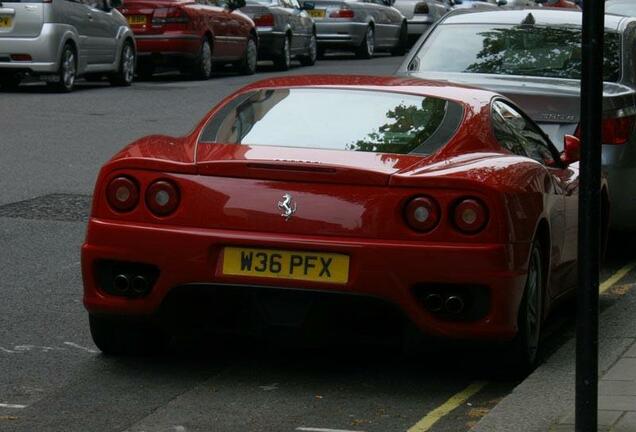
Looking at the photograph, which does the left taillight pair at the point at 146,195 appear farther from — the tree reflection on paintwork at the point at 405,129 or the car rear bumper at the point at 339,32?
the car rear bumper at the point at 339,32

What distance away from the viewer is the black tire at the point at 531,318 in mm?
6832

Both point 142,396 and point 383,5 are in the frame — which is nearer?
point 142,396

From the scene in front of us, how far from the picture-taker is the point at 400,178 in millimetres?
6551

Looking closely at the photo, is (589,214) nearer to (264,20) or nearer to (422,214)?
(422,214)

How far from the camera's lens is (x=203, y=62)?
25578mm

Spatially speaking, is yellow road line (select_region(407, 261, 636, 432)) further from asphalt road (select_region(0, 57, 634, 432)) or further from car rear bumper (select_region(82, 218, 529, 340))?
car rear bumper (select_region(82, 218, 529, 340))

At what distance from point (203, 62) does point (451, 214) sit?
19332 millimetres

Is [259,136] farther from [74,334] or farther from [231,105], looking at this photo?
[74,334]

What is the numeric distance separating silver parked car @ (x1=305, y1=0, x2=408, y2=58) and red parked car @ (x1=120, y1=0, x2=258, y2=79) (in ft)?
20.8

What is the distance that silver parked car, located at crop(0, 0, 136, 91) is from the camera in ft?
69.1

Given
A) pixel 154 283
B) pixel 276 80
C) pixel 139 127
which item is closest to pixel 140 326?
pixel 154 283

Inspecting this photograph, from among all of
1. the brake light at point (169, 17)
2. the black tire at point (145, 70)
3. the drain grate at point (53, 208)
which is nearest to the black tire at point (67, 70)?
the brake light at point (169, 17)

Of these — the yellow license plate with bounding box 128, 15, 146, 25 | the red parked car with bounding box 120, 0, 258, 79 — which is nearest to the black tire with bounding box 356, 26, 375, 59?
the red parked car with bounding box 120, 0, 258, 79

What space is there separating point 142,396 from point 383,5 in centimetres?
2943
